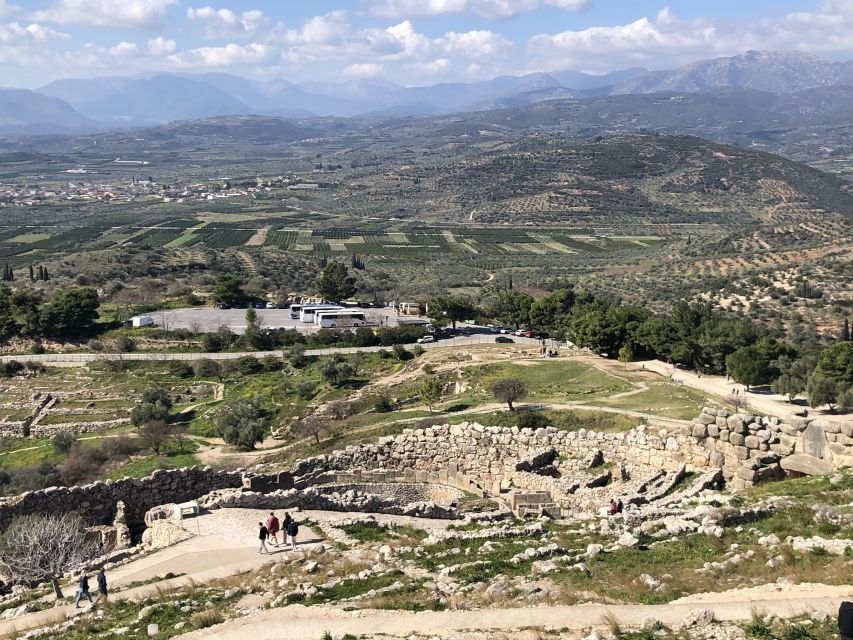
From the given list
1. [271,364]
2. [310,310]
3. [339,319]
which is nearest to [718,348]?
[271,364]

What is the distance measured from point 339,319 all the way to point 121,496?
167 feet

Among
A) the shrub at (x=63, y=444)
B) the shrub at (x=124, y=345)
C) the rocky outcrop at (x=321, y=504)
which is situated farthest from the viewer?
the shrub at (x=124, y=345)

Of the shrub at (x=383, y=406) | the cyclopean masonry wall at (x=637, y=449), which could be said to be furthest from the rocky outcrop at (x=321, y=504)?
the shrub at (x=383, y=406)

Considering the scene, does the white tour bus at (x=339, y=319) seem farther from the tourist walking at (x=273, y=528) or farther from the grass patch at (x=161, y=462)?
the tourist walking at (x=273, y=528)

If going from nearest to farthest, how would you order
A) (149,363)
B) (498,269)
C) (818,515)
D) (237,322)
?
(818,515)
(149,363)
(237,322)
(498,269)

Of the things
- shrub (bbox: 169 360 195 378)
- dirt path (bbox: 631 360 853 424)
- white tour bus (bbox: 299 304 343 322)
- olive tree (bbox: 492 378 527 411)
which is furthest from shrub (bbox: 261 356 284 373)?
dirt path (bbox: 631 360 853 424)

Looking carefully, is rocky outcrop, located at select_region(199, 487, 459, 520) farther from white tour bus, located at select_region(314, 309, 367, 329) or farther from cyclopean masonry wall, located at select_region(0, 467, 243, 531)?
white tour bus, located at select_region(314, 309, 367, 329)

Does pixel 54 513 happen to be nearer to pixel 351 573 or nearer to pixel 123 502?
pixel 123 502

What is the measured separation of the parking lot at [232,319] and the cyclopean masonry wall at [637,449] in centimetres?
4800

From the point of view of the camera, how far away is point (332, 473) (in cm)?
2288

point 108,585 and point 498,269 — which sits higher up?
point 108,585

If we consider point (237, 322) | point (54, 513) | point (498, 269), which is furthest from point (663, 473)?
point (498, 269)

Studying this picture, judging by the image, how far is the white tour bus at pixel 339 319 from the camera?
72312 millimetres

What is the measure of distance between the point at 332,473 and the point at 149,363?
44.8m
